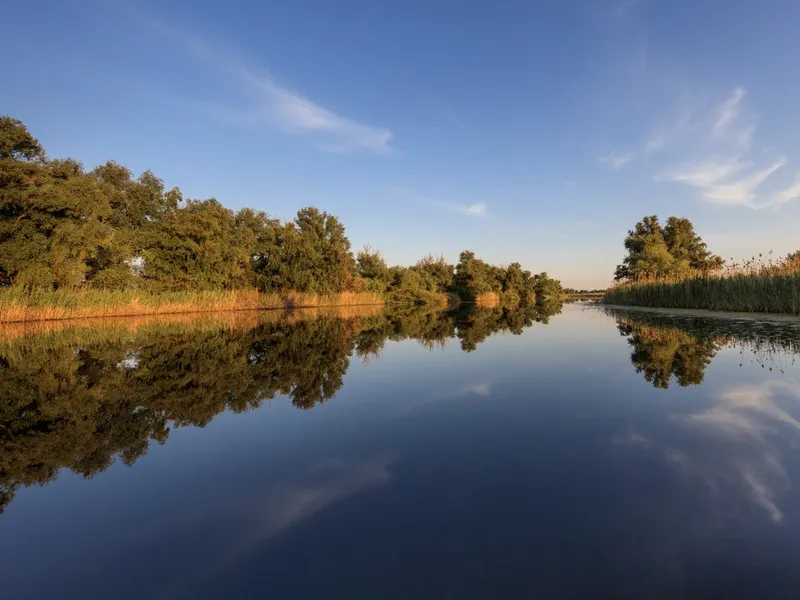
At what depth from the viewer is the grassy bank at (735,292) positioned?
18797mm

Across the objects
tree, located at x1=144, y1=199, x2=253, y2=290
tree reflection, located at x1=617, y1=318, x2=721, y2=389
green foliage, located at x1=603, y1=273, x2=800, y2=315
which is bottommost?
tree reflection, located at x1=617, y1=318, x2=721, y2=389

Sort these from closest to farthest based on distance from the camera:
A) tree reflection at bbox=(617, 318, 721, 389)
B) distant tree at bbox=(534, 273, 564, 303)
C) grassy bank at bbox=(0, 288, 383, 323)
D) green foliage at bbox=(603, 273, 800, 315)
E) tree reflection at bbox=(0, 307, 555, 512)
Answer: tree reflection at bbox=(0, 307, 555, 512)
tree reflection at bbox=(617, 318, 721, 389)
green foliage at bbox=(603, 273, 800, 315)
grassy bank at bbox=(0, 288, 383, 323)
distant tree at bbox=(534, 273, 564, 303)

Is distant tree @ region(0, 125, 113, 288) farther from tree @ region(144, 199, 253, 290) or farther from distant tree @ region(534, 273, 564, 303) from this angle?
A: distant tree @ region(534, 273, 564, 303)

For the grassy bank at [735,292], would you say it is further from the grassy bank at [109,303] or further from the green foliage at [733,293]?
the grassy bank at [109,303]

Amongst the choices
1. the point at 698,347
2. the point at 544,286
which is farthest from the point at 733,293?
the point at 544,286

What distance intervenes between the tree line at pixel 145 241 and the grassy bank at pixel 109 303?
1871 millimetres

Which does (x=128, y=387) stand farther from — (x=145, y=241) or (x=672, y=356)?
(x=145, y=241)

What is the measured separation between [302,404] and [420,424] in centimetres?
229

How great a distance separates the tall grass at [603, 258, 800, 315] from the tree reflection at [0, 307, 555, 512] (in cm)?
1558

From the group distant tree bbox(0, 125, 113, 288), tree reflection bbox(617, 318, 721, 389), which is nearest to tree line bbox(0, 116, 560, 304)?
distant tree bbox(0, 125, 113, 288)

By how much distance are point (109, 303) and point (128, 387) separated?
908 inches

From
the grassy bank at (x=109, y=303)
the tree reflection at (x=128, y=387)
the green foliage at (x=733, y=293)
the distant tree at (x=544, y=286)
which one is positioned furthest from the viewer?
the distant tree at (x=544, y=286)

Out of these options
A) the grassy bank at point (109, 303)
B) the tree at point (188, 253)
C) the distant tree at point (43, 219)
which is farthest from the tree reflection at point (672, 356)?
the tree at point (188, 253)

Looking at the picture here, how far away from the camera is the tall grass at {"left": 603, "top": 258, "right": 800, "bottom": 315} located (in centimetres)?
1883
